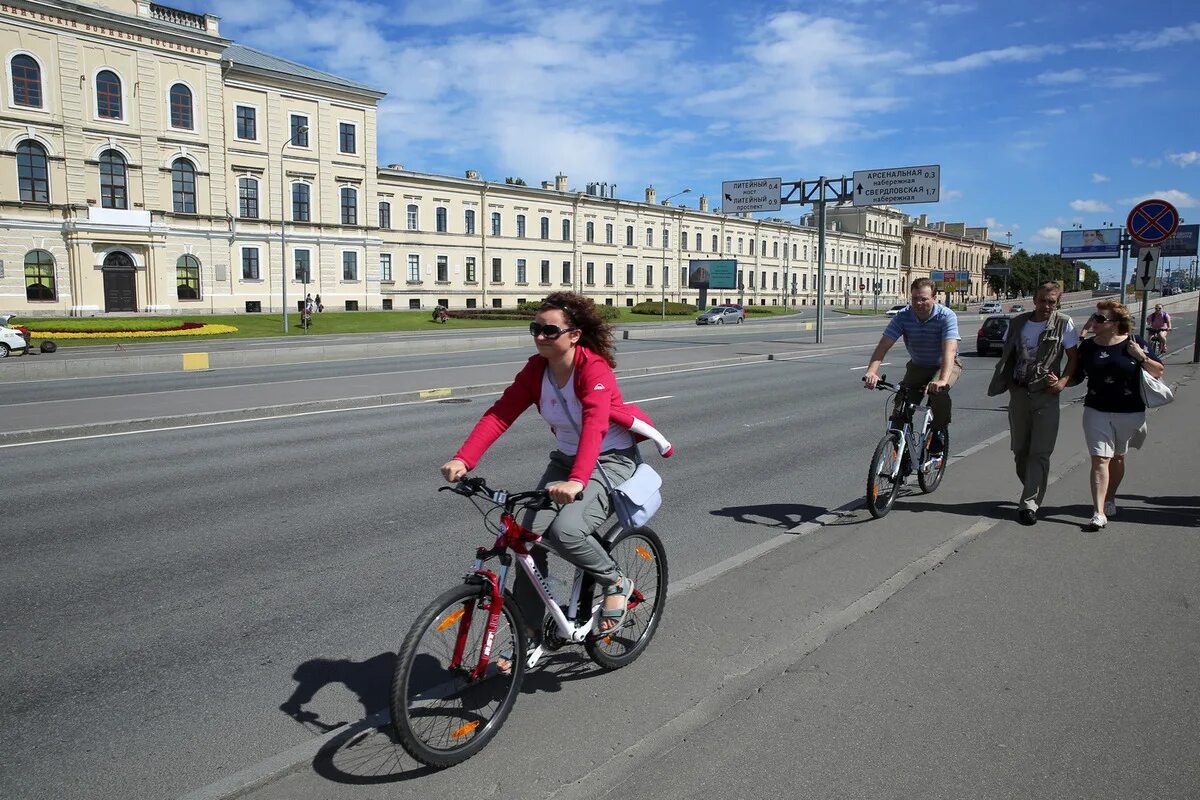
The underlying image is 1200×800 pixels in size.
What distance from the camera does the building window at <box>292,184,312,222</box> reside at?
58969mm

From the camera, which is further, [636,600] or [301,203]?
[301,203]

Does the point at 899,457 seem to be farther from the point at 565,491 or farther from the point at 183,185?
the point at 183,185

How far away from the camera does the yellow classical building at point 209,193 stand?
47250 millimetres

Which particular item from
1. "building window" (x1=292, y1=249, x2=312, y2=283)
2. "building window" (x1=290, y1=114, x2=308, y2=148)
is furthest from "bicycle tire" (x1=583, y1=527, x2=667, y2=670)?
"building window" (x1=290, y1=114, x2=308, y2=148)

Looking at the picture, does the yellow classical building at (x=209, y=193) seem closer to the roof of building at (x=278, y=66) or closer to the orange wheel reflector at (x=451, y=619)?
the roof of building at (x=278, y=66)

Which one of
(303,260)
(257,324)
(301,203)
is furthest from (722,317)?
(257,324)

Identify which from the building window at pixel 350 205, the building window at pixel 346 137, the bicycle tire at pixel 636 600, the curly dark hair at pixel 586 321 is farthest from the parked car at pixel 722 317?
the curly dark hair at pixel 586 321

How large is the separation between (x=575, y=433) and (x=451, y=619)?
105cm

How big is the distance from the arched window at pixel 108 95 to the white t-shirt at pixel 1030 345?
5603 cm

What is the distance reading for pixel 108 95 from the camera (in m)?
49.3

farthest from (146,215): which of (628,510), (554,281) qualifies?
(628,510)

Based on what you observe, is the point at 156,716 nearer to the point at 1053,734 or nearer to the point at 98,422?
the point at 1053,734

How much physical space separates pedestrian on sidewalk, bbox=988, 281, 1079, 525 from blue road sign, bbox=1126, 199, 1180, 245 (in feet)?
24.1

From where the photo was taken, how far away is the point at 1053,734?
355 cm
